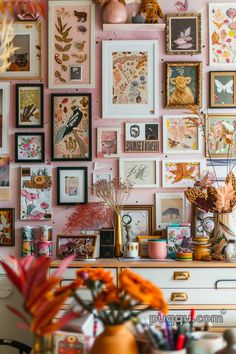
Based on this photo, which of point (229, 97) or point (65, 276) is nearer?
point (65, 276)

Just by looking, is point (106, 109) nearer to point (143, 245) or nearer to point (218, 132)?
point (218, 132)

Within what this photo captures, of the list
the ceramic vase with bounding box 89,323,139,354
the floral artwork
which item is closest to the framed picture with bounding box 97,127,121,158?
the floral artwork

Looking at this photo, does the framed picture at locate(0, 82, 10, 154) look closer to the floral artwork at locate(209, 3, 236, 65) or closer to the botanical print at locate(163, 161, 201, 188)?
the botanical print at locate(163, 161, 201, 188)

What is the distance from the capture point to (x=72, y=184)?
3615 millimetres

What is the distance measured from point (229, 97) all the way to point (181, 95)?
1.09 ft

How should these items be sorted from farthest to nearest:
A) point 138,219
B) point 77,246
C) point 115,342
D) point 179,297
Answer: point 138,219 < point 77,246 < point 179,297 < point 115,342

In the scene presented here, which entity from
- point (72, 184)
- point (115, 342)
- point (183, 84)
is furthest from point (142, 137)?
point (115, 342)

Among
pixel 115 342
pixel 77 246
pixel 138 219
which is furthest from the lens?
pixel 138 219

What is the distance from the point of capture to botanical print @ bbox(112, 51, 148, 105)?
3639mm

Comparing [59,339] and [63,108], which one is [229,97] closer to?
[63,108]

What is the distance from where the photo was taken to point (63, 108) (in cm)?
364

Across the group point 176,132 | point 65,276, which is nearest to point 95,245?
point 65,276

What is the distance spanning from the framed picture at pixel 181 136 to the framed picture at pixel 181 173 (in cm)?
9

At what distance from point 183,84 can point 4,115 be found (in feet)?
4.10
